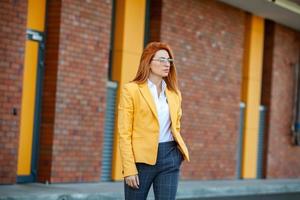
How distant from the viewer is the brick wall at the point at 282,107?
64.4 feet

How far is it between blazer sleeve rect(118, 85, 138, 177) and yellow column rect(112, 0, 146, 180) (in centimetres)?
847

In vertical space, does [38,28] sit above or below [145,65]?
above

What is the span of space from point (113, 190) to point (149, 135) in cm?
642

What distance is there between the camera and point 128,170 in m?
5.31

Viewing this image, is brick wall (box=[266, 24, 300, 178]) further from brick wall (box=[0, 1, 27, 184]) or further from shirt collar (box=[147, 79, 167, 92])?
shirt collar (box=[147, 79, 167, 92])

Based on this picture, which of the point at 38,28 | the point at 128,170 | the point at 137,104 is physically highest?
the point at 38,28

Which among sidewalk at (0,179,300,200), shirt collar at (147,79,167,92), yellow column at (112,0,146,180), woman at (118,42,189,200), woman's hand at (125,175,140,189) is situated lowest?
sidewalk at (0,179,300,200)

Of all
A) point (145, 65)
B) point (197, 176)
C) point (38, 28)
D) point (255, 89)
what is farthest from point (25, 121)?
point (255, 89)

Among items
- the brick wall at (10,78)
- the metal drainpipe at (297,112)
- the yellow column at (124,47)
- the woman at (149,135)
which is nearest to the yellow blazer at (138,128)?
the woman at (149,135)

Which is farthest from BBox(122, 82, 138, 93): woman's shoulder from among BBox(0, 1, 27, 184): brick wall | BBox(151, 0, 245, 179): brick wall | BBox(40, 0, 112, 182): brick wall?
BBox(151, 0, 245, 179): brick wall

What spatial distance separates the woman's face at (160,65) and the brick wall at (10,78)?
19.0 feet

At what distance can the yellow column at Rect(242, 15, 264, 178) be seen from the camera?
18750 mm

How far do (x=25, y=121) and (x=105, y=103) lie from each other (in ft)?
5.82

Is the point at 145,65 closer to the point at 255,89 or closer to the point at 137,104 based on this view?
the point at 137,104
